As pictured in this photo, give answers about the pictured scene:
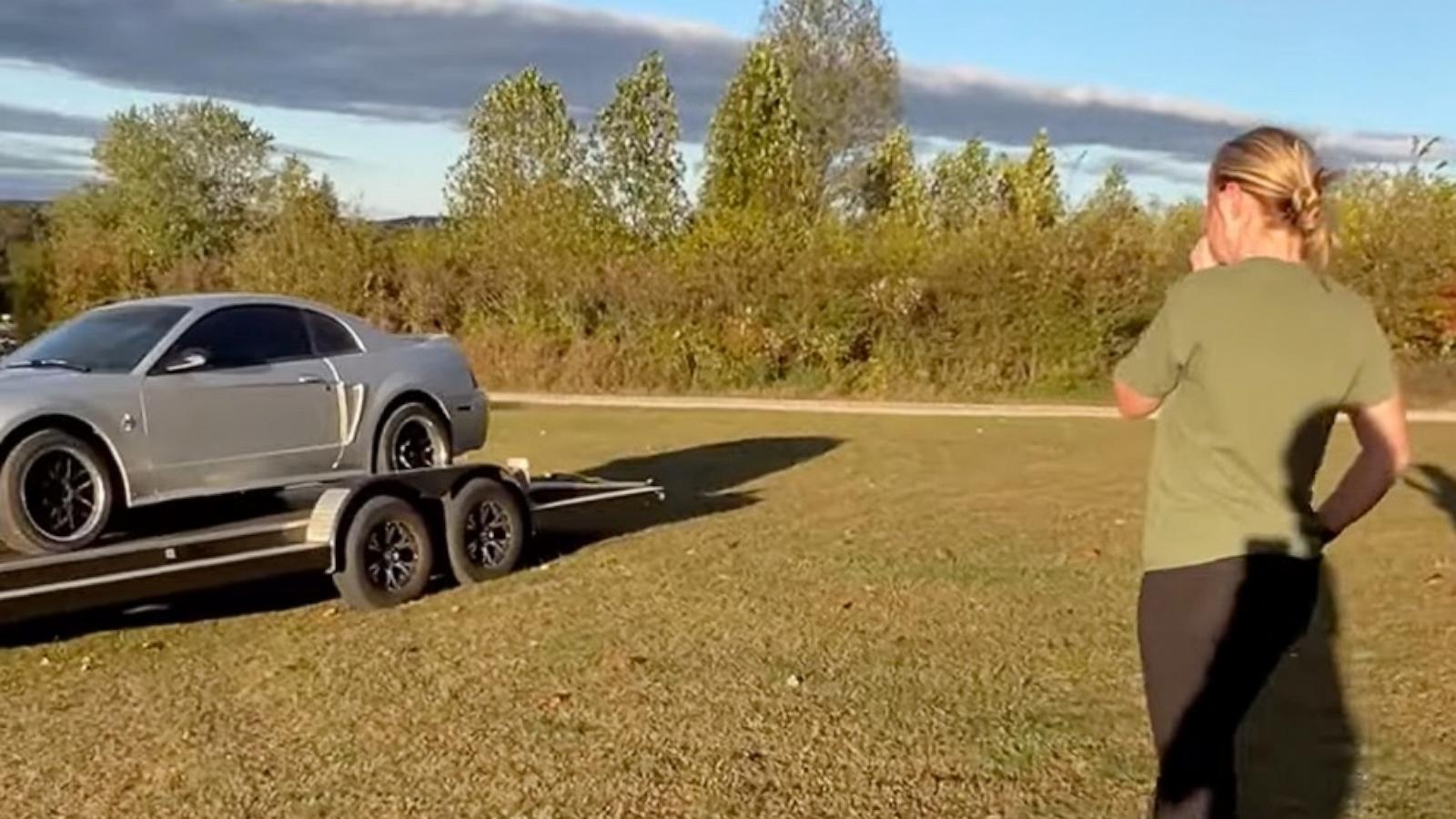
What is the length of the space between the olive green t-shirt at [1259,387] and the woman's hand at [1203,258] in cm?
7

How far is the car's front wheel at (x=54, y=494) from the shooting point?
912 centimetres

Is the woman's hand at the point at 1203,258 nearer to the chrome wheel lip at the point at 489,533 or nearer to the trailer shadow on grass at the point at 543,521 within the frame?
the trailer shadow on grass at the point at 543,521

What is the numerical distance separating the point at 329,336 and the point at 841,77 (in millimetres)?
48175

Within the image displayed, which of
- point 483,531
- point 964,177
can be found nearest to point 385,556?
point 483,531

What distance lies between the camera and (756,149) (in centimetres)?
4819

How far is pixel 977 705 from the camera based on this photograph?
25.0 ft

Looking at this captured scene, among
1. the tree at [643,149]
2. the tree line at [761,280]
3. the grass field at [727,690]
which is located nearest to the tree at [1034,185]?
the tree line at [761,280]

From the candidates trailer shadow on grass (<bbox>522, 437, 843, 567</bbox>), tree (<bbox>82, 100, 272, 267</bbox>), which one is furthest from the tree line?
tree (<bbox>82, 100, 272, 267</bbox>)

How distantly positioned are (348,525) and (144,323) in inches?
66.4

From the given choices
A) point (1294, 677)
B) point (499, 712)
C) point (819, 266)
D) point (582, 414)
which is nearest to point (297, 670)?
point (499, 712)

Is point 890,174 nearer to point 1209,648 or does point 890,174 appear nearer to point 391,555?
point 391,555

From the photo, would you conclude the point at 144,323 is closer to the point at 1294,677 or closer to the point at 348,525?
the point at 348,525

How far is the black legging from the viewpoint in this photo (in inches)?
157

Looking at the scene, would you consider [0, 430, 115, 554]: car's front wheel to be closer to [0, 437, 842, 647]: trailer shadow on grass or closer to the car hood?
the car hood
